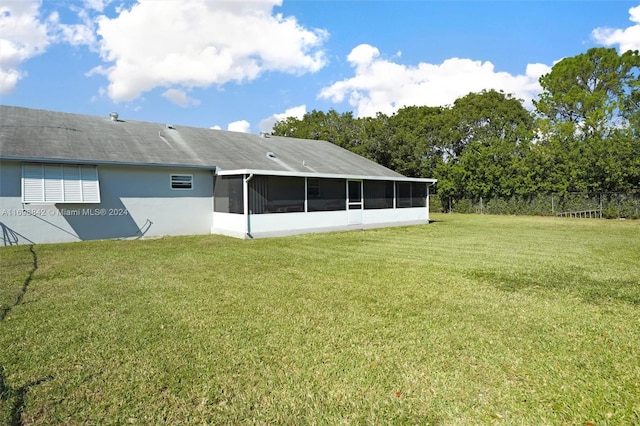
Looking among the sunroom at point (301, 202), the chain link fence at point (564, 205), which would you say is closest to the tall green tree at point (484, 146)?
the chain link fence at point (564, 205)

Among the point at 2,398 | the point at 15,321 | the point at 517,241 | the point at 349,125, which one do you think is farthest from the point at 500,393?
the point at 349,125

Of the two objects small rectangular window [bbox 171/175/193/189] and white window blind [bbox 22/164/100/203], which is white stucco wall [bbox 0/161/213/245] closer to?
small rectangular window [bbox 171/175/193/189]

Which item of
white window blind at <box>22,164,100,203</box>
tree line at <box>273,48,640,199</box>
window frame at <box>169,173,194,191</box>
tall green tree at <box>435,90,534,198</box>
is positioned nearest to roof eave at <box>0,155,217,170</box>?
white window blind at <box>22,164,100,203</box>

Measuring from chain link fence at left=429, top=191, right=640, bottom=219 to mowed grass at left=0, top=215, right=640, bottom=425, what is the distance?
1761cm

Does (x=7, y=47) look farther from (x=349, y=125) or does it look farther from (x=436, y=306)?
(x=349, y=125)

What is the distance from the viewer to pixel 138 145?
45.2 feet

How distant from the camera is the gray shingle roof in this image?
11.6 meters

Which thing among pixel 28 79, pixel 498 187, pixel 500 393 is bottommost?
pixel 500 393

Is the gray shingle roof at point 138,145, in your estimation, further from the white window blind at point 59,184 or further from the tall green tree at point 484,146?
the tall green tree at point 484,146

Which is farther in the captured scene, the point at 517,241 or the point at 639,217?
the point at 639,217

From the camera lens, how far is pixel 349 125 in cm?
3331

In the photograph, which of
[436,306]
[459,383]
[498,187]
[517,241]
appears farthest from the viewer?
[498,187]

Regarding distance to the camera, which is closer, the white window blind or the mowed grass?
the mowed grass

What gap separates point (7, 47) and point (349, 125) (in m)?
24.3
